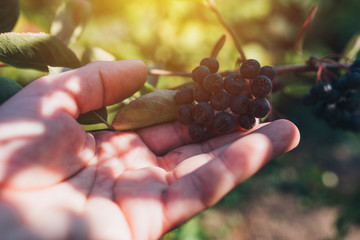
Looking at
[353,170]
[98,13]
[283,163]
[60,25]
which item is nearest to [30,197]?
[60,25]

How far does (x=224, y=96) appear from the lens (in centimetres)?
99

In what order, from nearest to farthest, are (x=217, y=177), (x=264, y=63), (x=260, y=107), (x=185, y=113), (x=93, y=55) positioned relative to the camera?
(x=217, y=177) → (x=260, y=107) → (x=185, y=113) → (x=93, y=55) → (x=264, y=63)

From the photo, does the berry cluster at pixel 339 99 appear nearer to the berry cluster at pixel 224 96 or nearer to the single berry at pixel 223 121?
the berry cluster at pixel 224 96

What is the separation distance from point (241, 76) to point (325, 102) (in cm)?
50

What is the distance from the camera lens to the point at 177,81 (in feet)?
9.39

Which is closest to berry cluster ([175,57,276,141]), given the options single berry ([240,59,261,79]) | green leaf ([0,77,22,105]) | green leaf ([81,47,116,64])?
single berry ([240,59,261,79])

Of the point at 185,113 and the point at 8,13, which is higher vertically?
the point at 8,13

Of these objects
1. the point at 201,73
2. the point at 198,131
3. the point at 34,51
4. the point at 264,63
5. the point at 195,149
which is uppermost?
the point at 34,51

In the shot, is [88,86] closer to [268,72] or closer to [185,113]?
[185,113]

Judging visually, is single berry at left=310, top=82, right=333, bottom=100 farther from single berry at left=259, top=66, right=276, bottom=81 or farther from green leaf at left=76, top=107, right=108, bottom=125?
green leaf at left=76, top=107, right=108, bottom=125

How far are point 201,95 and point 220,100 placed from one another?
9 cm

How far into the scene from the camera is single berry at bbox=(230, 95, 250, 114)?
3.21 ft

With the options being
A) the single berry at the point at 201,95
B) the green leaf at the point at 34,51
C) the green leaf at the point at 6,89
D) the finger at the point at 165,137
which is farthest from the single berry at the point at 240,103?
the green leaf at the point at 6,89

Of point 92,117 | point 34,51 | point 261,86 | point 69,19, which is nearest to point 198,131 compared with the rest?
point 261,86
